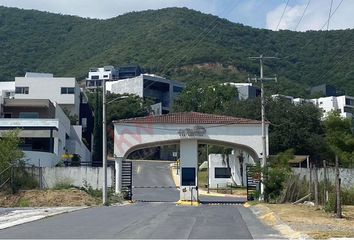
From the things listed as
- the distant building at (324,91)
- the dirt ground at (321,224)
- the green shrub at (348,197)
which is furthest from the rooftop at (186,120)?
the distant building at (324,91)

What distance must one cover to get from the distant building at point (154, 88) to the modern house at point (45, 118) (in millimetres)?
24220

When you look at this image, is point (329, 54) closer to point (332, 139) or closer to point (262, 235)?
point (332, 139)

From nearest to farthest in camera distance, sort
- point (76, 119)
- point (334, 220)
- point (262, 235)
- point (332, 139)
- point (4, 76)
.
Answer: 1. point (262, 235)
2. point (334, 220)
3. point (332, 139)
4. point (76, 119)
5. point (4, 76)

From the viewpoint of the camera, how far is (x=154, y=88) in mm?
130125

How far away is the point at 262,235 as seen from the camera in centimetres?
1877

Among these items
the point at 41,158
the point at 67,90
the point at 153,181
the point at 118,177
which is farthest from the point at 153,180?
the point at 118,177

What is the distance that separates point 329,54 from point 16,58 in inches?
3464

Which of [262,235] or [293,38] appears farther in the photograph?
[293,38]

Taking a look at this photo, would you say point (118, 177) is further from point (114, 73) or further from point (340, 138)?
point (114, 73)

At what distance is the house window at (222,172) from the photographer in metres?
75.4

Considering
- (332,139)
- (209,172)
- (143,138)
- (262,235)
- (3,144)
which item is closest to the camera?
(262,235)

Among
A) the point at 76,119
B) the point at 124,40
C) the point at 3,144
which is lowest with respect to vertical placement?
the point at 3,144

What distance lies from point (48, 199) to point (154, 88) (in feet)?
297

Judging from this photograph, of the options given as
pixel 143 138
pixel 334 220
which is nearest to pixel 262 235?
pixel 334 220
